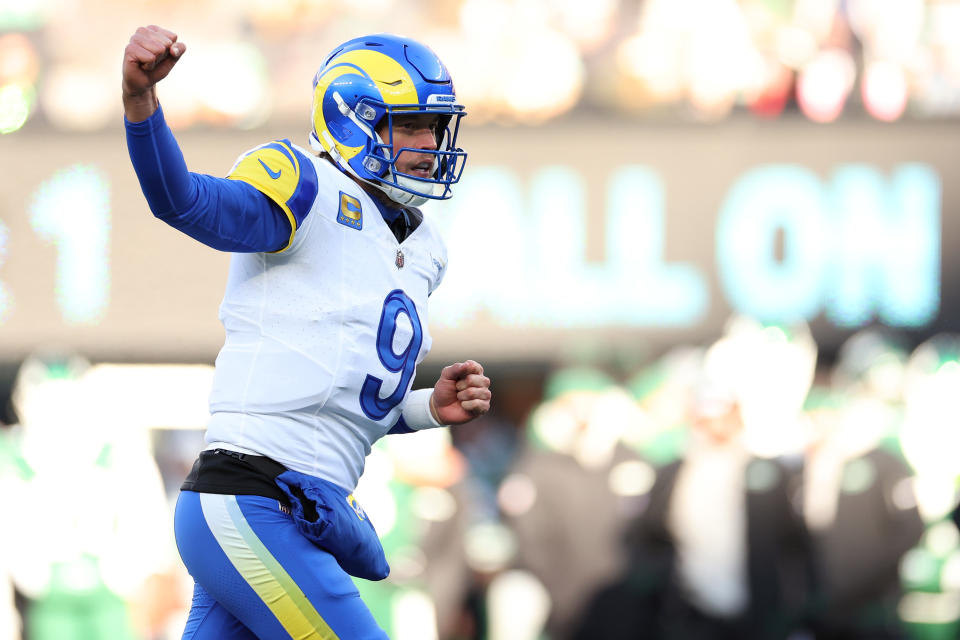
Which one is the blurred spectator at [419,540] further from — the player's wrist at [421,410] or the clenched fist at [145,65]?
the clenched fist at [145,65]

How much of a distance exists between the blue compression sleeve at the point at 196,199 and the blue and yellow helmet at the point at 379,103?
1.14ft

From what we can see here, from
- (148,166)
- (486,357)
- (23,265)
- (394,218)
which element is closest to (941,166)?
(486,357)

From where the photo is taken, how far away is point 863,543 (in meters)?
7.19

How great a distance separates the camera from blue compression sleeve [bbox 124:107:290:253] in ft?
7.87

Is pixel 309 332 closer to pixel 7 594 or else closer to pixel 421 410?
pixel 421 410

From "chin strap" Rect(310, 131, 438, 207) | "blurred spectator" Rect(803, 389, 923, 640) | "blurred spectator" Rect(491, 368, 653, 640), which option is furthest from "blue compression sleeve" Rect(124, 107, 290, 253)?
"blurred spectator" Rect(803, 389, 923, 640)

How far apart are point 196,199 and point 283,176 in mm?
217

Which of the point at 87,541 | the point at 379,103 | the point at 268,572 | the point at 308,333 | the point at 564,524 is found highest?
the point at 379,103

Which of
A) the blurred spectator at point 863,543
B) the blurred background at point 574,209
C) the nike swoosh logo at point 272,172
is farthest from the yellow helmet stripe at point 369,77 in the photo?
the blurred background at point 574,209

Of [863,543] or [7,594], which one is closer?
[863,543]

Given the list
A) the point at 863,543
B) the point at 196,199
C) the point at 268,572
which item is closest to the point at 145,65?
the point at 196,199

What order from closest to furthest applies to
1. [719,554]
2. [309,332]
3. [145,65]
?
[145,65], [309,332], [719,554]

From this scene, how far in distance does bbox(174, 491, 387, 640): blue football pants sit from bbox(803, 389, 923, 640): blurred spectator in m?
4.99

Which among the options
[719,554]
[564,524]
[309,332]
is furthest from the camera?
[564,524]
